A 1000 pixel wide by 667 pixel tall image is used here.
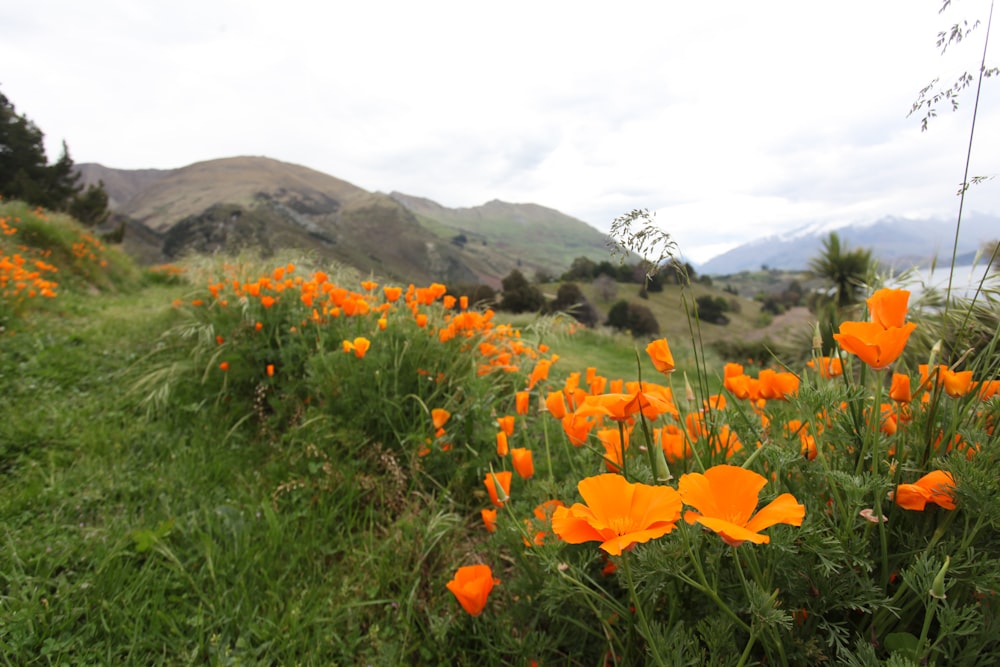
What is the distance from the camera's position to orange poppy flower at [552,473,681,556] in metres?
0.65

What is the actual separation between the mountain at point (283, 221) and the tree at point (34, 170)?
4.62ft

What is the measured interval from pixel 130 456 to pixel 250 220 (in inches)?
1093

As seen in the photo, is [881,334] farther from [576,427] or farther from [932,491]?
[576,427]

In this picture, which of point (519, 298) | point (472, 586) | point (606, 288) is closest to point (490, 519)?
point (472, 586)

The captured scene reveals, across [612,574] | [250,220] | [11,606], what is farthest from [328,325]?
[250,220]

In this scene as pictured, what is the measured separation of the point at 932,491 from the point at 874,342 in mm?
254

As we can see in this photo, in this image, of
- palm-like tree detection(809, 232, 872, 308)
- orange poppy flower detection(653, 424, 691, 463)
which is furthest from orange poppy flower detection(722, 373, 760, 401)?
palm-like tree detection(809, 232, 872, 308)

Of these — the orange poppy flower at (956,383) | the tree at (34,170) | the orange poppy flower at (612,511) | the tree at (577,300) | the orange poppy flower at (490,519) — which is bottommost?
the tree at (577,300)

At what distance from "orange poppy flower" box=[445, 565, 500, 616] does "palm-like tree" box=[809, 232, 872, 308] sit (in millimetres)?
10975

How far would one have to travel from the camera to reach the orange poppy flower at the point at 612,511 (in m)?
0.65

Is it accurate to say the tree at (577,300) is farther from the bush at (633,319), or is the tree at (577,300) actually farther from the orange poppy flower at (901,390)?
the orange poppy flower at (901,390)

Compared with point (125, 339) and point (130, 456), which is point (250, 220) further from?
A: point (130, 456)

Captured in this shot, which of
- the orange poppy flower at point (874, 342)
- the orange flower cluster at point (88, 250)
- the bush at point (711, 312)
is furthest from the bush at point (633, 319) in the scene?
the orange poppy flower at point (874, 342)

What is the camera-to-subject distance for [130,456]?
2205 millimetres
